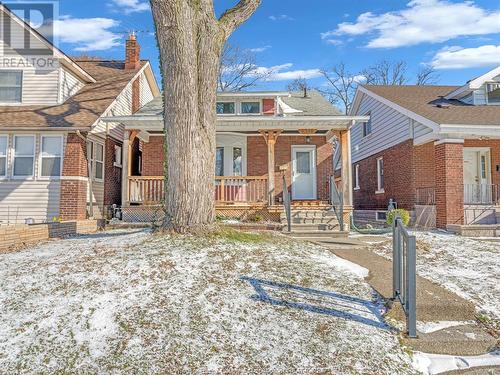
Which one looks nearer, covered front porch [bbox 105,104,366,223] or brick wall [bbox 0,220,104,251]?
brick wall [bbox 0,220,104,251]

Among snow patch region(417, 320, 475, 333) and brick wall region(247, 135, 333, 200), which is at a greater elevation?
brick wall region(247, 135, 333, 200)

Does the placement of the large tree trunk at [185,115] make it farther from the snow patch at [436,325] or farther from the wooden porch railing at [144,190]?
the wooden porch railing at [144,190]

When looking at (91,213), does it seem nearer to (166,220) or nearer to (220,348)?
(166,220)

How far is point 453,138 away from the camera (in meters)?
10.7

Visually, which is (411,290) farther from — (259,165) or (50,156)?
(50,156)

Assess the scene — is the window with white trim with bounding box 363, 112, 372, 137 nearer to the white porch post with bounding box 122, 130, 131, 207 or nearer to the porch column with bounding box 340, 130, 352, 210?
the porch column with bounding box 340, 130, 352, 210

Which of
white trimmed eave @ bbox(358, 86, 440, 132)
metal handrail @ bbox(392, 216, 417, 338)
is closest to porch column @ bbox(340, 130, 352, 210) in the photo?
white trimmed eave @ bbox(358, 86, 440, 132)

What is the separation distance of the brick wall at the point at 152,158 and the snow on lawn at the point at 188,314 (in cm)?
856

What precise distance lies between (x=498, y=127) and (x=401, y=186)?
12.7 ft

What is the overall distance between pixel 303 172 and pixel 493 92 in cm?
767

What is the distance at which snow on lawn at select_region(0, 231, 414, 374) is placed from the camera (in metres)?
2.98

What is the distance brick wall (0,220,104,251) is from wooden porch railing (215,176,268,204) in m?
4.22

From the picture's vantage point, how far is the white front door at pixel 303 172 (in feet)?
45.2

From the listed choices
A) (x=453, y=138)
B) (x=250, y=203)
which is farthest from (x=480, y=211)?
(x=250, y=203)
